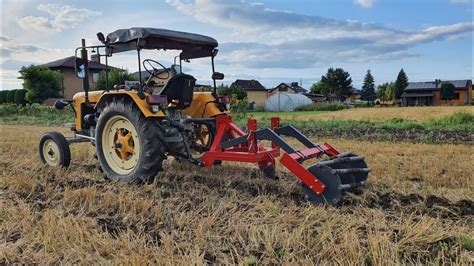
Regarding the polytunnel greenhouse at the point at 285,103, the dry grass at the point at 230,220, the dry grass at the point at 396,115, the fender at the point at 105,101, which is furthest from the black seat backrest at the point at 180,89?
the polytunnel greenhouse at the point at 285,103

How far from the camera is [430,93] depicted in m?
67.5

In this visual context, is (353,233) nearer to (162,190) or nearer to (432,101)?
(162,190)

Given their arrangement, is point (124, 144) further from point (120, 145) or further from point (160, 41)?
point (160, 41)

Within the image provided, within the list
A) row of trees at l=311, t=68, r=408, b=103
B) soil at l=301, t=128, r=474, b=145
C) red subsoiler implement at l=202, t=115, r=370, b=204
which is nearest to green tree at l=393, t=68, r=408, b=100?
row of trees at l=311, t=68, r=408, b=103

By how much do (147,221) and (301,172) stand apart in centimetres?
163

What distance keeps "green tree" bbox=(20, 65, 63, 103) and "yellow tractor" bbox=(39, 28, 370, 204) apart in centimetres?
3274

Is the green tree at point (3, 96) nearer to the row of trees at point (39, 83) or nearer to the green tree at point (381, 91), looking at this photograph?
the row of trees at point (39, 83)

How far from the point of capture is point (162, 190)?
4.99 m

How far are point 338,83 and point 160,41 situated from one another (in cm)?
7366

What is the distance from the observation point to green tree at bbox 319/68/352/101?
75750 millimetres

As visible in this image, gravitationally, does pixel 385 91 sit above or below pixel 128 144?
above

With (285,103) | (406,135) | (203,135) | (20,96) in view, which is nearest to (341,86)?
(285,103)

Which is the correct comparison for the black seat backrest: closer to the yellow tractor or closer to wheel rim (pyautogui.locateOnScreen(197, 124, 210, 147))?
the yellow tractor

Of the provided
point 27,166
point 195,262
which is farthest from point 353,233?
point 27,166
